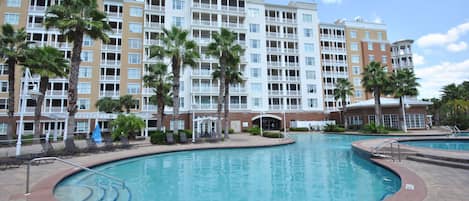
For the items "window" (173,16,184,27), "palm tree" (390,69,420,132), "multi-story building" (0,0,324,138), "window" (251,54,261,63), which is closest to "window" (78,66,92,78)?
"multi-story building" (0,0,324,138)

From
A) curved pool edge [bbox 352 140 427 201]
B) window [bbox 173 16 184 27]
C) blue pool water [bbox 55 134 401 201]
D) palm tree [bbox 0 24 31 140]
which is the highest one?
window [bbox 173 16 184 27]

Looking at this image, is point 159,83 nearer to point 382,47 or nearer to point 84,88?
point 84,88

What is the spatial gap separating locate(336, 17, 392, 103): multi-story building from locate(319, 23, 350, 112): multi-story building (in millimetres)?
1412

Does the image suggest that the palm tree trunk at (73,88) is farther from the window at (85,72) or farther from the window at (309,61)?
the window at (309,61)

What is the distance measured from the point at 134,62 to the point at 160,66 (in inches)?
699

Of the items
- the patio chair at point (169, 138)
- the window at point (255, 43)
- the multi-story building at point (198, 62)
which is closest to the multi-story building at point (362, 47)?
the multi-story building at point (198, 62)

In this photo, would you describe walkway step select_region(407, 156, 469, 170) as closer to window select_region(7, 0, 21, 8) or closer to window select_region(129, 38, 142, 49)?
window select_region(129, 38, 142, 49)

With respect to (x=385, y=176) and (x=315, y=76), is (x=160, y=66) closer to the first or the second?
(x=385, y=176)

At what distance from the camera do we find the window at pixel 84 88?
125ft

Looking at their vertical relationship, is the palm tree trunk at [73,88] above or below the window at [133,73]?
below

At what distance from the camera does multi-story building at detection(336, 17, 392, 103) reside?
5109cm

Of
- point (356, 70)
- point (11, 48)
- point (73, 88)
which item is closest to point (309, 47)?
point (356, 70)

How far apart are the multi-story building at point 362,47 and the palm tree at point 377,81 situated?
16.6 metres

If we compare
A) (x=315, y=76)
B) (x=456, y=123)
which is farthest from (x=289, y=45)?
(x=456, y=123)
